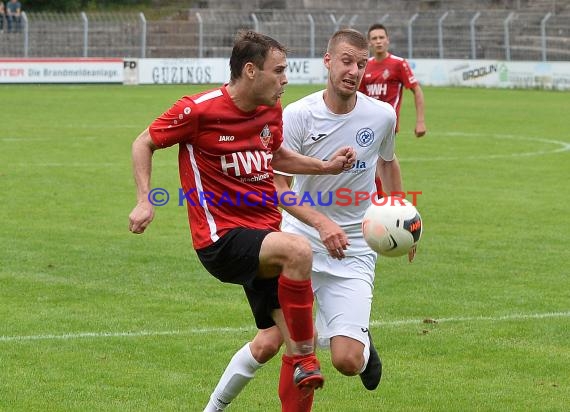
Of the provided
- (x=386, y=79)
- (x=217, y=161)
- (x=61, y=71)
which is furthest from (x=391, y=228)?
(x=61, y=71)

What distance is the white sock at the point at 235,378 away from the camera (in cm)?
605

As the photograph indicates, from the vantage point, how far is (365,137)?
680cm

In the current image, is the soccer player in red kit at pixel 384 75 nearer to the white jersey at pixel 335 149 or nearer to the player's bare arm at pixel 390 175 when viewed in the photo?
the player's bare arm at pixel 390 175

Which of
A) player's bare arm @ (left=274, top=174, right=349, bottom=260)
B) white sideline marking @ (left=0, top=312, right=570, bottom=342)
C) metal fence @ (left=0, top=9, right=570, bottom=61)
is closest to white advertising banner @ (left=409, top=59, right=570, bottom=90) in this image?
metal fence @ (left=0, top=9, right=570, bottom=61)

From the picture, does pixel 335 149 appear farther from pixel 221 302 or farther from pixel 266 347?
pixel 221 302

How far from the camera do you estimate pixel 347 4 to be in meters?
49.6

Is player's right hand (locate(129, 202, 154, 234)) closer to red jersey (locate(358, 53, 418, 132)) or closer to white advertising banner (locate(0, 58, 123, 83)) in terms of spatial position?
red jersey (locate(358, 53, 418, 132))

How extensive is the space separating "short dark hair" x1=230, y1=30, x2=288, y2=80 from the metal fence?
34359 mm

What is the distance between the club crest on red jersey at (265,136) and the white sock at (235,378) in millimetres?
1108

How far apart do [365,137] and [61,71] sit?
33663 millimetres

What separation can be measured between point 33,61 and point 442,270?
3052 centimetres

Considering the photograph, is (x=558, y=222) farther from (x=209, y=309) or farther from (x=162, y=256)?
(x=209, y=309)

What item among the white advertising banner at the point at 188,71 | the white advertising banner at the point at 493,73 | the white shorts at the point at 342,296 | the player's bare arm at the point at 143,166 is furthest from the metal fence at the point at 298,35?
the player's bare arm at the point at 143,166
